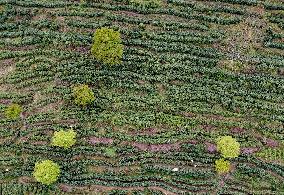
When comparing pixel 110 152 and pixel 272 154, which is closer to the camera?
pixel 272 154

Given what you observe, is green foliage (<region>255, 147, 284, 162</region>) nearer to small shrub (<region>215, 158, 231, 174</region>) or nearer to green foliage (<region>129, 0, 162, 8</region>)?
small shrub (<region>215, 158, 231, 174</region>)

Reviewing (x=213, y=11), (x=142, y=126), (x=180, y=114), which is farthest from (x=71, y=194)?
(x=213, y=11)

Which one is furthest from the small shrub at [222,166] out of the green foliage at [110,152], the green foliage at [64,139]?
the green foliage at [64,139]

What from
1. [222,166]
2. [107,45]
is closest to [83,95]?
[107,45]

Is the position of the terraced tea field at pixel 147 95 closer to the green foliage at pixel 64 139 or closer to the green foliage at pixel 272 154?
the green foliage at pixel 272 154

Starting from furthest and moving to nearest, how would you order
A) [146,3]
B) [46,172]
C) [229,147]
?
[146,3]
[229,147]
[46,172]

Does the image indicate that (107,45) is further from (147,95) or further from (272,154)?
(272,154)

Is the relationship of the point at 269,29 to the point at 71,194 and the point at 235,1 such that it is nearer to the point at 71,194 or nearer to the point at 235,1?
the point at 235,1
